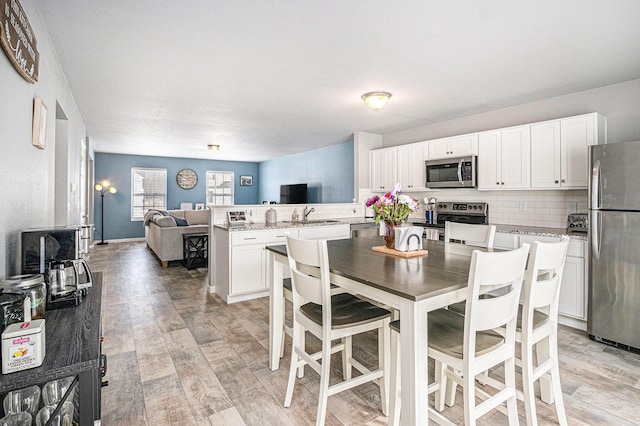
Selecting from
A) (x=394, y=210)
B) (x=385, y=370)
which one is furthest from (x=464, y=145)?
(x=385, y=370)

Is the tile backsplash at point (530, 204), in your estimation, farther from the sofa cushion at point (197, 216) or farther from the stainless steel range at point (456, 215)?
the sofa cushion at point (197, 216)

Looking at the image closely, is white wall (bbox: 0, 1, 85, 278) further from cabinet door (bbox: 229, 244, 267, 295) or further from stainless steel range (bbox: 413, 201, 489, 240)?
stainless steel range (bbox: 413, 201, 489, 240)

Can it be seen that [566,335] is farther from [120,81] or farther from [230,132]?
[230,132]

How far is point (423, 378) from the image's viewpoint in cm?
137

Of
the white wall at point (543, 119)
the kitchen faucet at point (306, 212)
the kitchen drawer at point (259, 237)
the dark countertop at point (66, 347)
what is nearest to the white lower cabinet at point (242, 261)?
the kitchen drawer at point (259, 237)

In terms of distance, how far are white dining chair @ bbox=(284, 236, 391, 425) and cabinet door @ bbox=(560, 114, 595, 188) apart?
2.83 metres

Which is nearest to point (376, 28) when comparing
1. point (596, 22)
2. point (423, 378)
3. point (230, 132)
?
point (596, 22)

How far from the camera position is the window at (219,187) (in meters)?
10.3

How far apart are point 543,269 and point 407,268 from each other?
2.16 feet

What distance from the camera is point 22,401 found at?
120cm

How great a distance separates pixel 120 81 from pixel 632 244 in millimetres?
4933

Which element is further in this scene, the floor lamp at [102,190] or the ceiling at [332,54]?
the floor lamp at [102,190]

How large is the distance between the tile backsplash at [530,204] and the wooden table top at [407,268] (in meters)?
2.13

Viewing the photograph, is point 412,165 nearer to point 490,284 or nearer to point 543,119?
point 543,119
